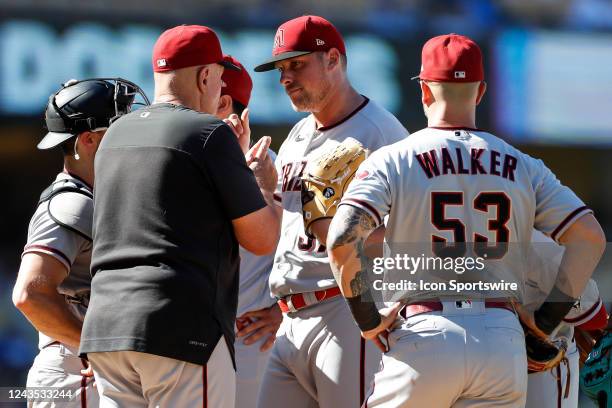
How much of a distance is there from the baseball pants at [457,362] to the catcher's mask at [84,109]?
1.35 m

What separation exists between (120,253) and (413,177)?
0.98 meters

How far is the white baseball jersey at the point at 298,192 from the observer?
13.4ft

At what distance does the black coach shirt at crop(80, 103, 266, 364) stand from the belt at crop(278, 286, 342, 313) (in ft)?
2.54

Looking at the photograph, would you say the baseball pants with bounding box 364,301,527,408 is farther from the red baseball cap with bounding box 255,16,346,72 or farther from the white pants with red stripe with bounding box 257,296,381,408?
the red baseball cap with bounding box 255,16,346,72

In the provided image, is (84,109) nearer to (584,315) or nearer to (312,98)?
(312,98)

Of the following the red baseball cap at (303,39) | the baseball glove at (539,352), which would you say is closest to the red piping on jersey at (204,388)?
the baseball glove at (539,352)

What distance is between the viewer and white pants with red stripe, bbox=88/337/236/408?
313 cm

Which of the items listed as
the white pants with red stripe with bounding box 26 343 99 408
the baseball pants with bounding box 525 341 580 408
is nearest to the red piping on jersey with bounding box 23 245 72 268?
the white pants with red stripe with bounding box 26 343 99 408

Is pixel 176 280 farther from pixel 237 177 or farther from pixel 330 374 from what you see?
pixel 330 374

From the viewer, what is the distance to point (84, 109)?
3777mm

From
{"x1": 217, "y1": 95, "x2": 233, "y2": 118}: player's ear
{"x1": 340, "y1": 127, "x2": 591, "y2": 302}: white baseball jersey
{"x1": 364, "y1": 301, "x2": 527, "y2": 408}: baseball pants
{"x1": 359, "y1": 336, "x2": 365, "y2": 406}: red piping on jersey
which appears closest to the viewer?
{"x1": 364, "y1": 301, "x2": 527, "y2": 408}: baseball pants

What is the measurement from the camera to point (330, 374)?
4008 millimetres

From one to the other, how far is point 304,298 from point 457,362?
3.27ft

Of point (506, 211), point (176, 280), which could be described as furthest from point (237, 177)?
point (506, 211)
